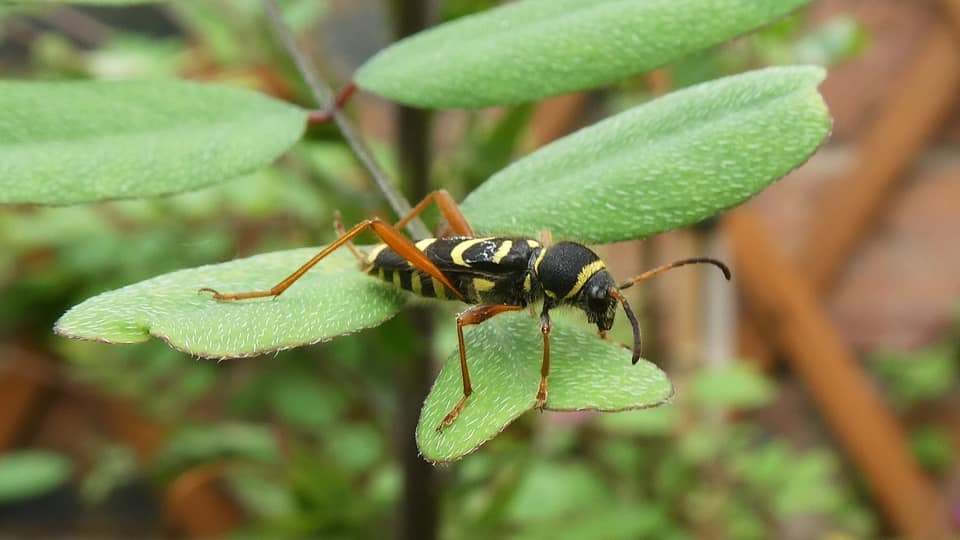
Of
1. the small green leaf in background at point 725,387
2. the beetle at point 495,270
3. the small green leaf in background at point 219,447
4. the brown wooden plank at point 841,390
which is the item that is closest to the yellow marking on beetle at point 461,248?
the beetle at point 495,270

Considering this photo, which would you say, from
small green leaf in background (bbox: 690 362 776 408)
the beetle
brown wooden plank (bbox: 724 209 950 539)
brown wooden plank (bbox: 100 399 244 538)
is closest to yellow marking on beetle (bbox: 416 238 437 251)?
the beetle

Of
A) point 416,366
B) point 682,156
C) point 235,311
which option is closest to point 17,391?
point 416,366

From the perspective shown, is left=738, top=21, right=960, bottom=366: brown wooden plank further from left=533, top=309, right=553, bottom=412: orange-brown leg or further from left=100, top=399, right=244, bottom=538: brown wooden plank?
left=533, top=309, right=553, bottom=412: orange-brown leg

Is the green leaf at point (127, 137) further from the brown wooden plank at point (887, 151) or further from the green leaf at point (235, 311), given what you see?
the brown wooden plank at point (887, 151)

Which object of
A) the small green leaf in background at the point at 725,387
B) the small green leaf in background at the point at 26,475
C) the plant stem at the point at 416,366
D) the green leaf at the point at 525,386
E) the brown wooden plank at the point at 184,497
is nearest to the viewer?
the green leaf at the point at 525,386

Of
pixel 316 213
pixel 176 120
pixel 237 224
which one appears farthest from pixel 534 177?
pixel 237 224

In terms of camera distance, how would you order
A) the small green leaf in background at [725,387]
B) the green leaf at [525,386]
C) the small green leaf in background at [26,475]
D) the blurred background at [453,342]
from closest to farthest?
1. the green leaf at [525,386]
2. the blurred background at [453,342]
3. the small green leaf in background at [26,475]
4. the small green leaf in background at [725,387]
